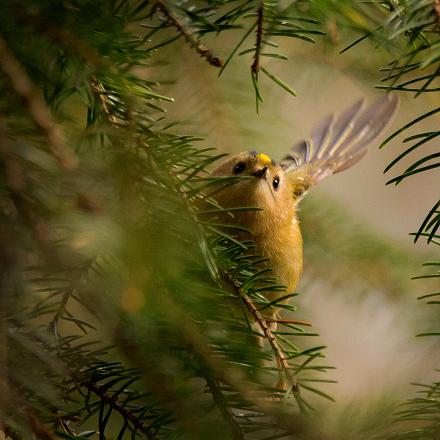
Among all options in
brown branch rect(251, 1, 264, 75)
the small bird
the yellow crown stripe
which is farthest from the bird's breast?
brown branch rect(251, 1, 264, 75)

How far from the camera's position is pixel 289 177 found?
5.33ft

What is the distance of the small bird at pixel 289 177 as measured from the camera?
1264mm

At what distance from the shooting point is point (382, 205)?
3.29 metres

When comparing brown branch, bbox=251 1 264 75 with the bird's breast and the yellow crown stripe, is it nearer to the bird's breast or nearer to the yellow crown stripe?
the bird's breast

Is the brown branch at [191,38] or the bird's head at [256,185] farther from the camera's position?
the bird's head at [256,185]

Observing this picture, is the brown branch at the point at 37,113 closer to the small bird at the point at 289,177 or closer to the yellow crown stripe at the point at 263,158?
the small bird at the point at 289,177

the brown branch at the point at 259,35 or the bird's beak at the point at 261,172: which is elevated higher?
the bird's beak at the point at 261,172

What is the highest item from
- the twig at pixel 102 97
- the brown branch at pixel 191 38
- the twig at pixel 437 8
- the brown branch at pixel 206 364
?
the twig at pixel 437 8

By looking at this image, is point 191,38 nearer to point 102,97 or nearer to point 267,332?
point 102,97

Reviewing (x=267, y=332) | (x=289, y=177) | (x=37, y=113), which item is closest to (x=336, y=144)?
(x=289, y=177)

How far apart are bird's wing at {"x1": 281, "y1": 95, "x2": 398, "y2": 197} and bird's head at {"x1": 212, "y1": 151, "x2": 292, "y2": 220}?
7.6 inches

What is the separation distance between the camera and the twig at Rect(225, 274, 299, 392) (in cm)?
80

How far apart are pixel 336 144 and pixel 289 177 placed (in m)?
0.34

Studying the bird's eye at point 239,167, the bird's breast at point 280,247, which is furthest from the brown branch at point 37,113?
the bird's eye at point 239,167
